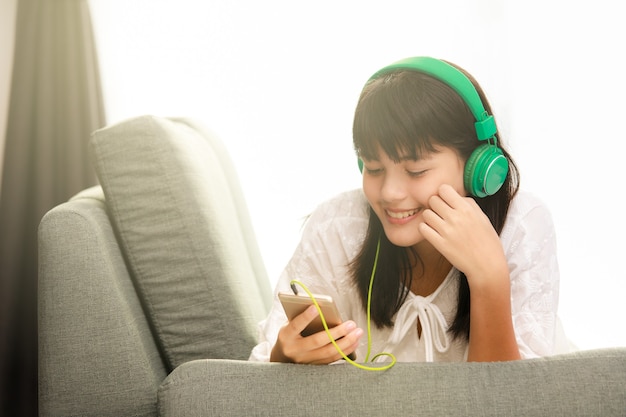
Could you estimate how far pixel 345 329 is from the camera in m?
0.90

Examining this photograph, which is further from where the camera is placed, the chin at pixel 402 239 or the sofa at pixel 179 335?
the chin at pixel 402 239

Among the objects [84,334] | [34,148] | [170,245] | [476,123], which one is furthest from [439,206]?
[34,148]

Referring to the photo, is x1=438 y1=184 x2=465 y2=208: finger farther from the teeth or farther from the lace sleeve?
the lace sleeve

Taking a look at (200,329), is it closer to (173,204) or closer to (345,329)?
(173,204)

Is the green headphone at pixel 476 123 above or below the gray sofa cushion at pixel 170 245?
above

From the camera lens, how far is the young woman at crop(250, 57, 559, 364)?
1.01 meters

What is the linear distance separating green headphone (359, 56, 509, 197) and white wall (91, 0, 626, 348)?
3.37ft

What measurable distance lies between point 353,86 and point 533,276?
3.62 ft

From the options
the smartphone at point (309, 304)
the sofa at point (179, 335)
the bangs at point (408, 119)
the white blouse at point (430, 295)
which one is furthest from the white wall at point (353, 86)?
the smartphone at point (309, 304)

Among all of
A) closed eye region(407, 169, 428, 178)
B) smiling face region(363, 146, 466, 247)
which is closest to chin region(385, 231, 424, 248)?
smiling face region(363, 146, 466, 247)

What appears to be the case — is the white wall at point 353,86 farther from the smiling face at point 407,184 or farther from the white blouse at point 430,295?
the smiling face at point 407,184

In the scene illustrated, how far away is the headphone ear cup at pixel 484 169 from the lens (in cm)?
105

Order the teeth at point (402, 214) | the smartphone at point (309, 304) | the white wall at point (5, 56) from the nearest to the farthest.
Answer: the smartphone at point (309, 304) < the teeth at point (402, 214) < the white wall at point (5, 56)

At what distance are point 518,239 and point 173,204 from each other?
2.32 ft
